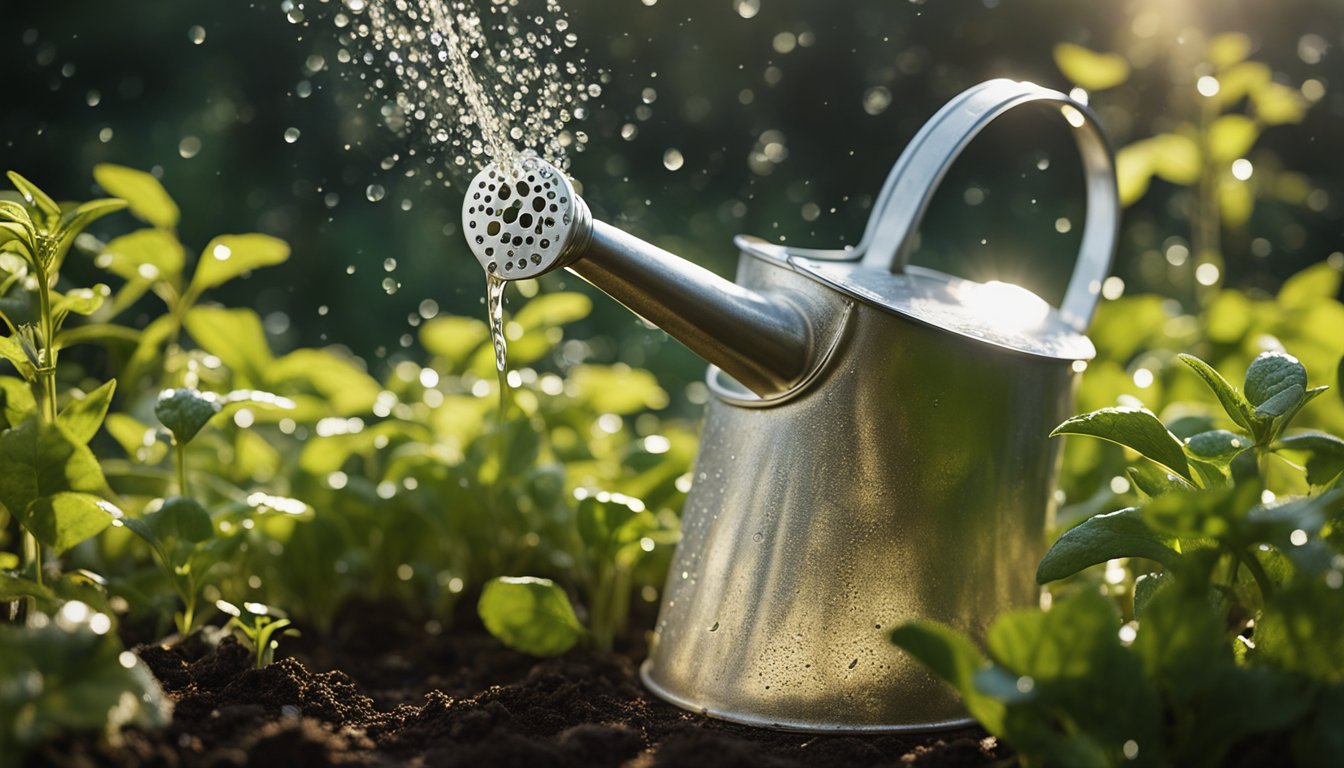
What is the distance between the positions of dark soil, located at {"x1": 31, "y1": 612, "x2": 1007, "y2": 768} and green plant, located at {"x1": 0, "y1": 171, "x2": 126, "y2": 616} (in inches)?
4.7

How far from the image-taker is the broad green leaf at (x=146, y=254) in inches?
39.5

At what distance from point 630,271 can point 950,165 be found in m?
0.27

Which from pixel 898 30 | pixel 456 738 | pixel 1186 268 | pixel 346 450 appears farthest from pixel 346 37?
pixel 1186 268

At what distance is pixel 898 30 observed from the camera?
5.63 ft

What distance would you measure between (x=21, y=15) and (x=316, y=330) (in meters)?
0.82

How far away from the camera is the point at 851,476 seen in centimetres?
80

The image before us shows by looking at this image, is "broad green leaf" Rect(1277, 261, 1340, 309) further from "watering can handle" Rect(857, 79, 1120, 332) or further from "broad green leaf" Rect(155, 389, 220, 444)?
"broad green leaf" Rect(155, 389, 220, 444)

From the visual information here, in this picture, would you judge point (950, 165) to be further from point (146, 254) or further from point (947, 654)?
point (146, 254)

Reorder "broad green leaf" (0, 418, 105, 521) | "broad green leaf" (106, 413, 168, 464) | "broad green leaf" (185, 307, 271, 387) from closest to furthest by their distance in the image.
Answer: "broad green leaf" (0, 418, 105, 521) < "broad green leaf" (106, 413, 168, 464) < "broad green leaf" (185, 307, 271, 387)

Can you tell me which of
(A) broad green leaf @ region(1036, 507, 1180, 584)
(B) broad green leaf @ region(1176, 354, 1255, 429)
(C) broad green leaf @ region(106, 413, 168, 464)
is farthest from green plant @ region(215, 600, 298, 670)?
(B) broad green leaf @ region(1176, 354, 1255, 429)

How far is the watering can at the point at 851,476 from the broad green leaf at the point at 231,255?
36 cm

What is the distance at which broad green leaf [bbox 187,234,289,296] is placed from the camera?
1.00 metres

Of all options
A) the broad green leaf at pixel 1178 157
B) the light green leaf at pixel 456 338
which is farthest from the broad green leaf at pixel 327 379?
the broad green leaf at pixel 1178 157

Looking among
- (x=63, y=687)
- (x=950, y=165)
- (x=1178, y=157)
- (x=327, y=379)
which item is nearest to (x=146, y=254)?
(x=327, y=379)
